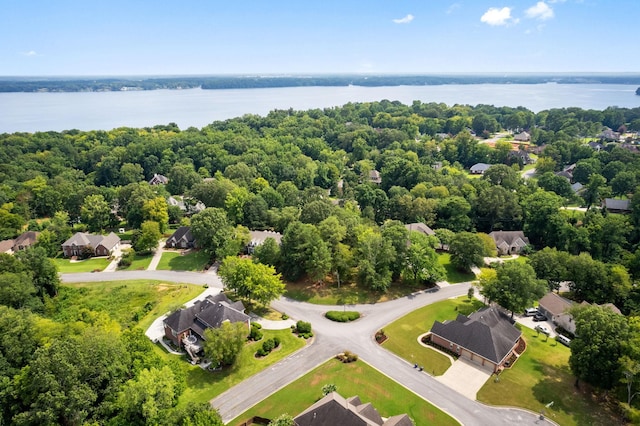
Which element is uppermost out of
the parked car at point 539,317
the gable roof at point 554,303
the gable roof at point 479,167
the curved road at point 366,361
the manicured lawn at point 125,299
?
the gable roof at point 479,167

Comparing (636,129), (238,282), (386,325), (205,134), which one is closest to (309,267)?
(238,282)

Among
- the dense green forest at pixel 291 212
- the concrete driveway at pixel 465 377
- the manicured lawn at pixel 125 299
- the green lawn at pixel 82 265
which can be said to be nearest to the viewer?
the dense green forest at pixel 291 212

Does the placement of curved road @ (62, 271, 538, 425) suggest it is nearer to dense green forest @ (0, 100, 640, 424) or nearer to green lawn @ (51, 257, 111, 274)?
dense green forest @ (0, 100, 640, 424)

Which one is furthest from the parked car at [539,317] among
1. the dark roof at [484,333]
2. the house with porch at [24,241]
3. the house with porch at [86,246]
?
the house with porch at [24,241]

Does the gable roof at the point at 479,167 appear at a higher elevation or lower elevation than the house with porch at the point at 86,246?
higher

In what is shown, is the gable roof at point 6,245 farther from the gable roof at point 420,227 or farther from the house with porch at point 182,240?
the gable roof at point 420,227

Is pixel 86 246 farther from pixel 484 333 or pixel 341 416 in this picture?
pixel 484 333

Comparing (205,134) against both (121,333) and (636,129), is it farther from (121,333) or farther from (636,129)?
(636,129)
